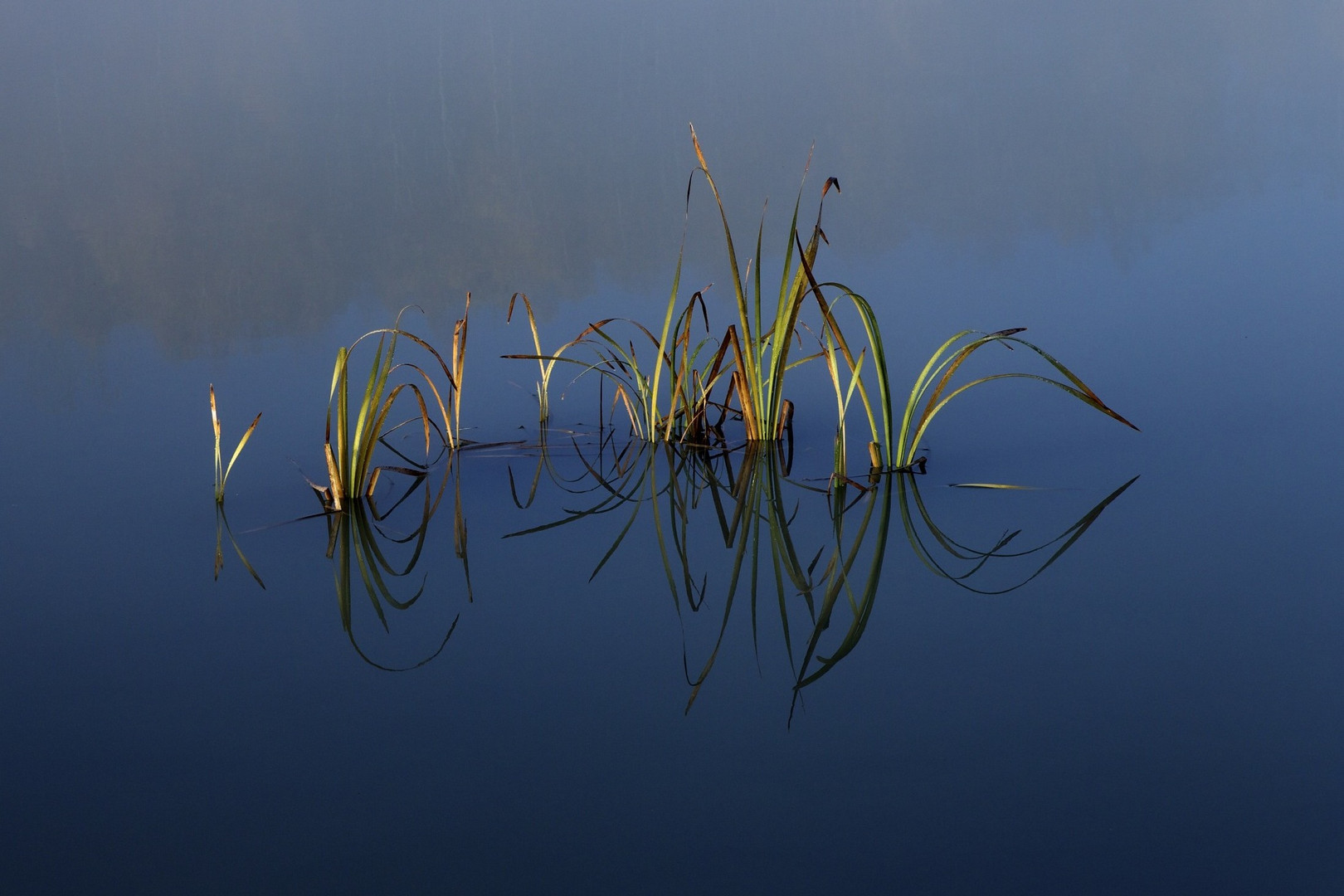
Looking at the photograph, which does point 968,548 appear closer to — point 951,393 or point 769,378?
point 951,393

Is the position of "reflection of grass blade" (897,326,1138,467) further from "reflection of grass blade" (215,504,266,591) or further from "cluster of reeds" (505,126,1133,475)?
"reflection of grass blade" (215,504,266,591)

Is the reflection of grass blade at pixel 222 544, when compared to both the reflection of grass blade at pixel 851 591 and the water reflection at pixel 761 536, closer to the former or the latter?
the water reflection at pixel 761 536

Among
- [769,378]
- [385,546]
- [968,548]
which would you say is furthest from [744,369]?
[385,546]

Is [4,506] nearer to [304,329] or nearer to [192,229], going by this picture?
[304,329]

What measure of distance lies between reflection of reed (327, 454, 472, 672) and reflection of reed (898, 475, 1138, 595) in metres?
0.74

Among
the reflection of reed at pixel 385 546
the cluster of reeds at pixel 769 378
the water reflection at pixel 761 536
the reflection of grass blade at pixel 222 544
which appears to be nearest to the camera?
the water reflection at pixel 761 536

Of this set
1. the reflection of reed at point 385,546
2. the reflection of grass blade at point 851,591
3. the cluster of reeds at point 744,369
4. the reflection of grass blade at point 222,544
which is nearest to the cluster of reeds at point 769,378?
the cluster of reeds at point 744,369

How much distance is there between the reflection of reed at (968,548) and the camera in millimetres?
1985

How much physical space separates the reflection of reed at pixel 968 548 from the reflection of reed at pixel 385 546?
2.42 feet

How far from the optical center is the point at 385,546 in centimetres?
217

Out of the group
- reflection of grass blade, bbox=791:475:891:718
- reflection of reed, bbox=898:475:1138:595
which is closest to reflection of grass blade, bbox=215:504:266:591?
reflection of grass blade, bbox=791:475:891:718

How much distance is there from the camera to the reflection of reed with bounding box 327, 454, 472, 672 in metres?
1.93

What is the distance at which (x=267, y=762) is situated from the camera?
1.49m

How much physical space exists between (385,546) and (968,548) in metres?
0.97
